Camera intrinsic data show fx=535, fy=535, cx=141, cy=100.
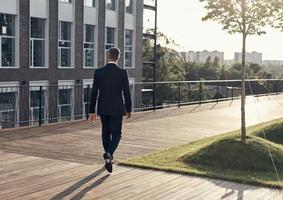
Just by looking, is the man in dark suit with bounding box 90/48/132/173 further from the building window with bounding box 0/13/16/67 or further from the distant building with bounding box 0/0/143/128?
the building window with bounding box 0/13/16/67

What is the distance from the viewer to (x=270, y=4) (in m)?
9.35

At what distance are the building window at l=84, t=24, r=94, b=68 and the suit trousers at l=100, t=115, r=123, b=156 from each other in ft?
85.5

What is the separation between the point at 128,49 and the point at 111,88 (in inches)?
1229

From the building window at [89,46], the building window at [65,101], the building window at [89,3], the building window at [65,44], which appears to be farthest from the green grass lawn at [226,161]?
the building window at [89,3]

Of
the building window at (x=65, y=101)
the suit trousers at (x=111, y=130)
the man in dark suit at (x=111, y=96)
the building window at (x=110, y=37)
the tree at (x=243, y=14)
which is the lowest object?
the building window at (x=65, y=101)

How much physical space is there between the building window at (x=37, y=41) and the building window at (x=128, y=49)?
937 cm

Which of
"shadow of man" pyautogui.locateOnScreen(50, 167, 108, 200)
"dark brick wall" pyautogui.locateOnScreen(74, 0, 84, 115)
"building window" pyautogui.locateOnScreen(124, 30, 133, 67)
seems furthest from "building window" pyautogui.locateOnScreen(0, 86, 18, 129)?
"shadow of man" pyautogui.locateOnScreen(50, 167, 108, 200)

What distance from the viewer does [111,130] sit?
24.3 feet

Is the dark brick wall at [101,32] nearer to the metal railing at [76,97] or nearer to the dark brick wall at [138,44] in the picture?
the dark brick wall at [138,44]

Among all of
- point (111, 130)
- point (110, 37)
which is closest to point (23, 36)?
point (110, 37)

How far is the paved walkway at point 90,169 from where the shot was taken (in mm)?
6223

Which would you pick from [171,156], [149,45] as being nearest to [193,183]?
[171,156]

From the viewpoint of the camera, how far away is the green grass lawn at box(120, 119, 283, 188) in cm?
736

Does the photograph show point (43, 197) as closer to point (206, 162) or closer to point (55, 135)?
point (206, 162)
